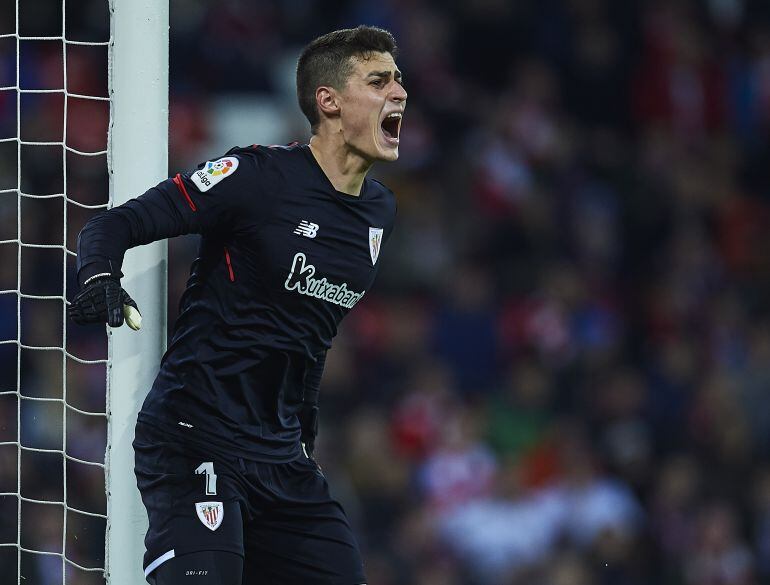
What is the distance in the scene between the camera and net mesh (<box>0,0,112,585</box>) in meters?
6.29

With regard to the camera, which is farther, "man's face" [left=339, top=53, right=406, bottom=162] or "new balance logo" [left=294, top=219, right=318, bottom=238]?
"man's face" [left=339, top=53, right=406, bottom=162]

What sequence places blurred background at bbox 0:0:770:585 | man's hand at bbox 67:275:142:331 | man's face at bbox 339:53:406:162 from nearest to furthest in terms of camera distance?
man's hand at bbox 67:275:142:331 → man's face at bbox 339:53:406:162 → blurred background at bbox 0:0:770:585

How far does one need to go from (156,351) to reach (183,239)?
4.27m

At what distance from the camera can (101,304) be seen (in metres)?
3.14

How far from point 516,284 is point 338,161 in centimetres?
532

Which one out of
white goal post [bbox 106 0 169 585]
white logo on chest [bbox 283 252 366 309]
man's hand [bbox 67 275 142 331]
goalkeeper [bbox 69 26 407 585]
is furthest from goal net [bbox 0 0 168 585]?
man's hand [bbox 67 275 142 331]

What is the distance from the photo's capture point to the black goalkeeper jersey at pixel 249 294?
11.3 ft

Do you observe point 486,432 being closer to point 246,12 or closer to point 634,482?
point 634,482

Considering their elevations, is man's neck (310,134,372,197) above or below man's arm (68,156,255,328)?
above

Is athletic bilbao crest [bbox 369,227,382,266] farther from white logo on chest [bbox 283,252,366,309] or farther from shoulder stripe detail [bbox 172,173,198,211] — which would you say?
shoulder stripe detail [bbox 172,173,198,211]

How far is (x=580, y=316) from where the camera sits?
904 centimetres

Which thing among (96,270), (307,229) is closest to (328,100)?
(307,229)

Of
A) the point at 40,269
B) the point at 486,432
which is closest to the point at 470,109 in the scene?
the point at 486,432

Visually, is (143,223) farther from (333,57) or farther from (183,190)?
(333,57)
